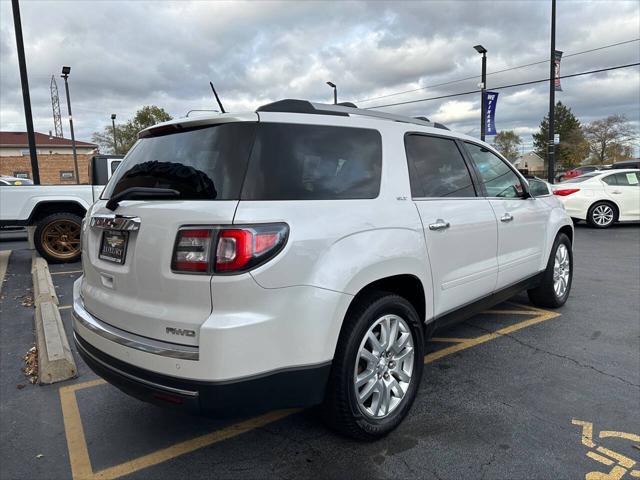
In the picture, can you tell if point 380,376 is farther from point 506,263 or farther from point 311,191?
point 506,263

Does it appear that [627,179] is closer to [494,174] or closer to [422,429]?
[494,174]

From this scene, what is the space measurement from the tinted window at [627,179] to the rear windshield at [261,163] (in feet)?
39.1

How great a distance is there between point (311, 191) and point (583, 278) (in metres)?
5.92

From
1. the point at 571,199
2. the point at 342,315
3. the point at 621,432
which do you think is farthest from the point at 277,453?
the point at 571,199

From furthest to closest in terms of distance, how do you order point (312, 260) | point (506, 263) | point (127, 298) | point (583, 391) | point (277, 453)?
point (506, 263) < point (583, 391) < point (277, 453) < point (127, 298) < point (312, 260)

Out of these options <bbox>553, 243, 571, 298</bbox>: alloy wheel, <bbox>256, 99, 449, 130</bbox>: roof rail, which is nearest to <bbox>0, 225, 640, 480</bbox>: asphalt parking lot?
<bbox>553, 243, 571, 298</bbox>: alloy wheel

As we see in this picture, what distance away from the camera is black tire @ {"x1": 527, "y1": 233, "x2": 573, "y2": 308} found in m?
4.91

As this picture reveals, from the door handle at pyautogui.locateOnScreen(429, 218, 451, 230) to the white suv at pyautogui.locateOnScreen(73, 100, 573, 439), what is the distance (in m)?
Result: 0.03

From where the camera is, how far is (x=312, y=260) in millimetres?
2217

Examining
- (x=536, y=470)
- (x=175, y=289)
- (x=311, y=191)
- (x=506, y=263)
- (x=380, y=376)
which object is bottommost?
(x=536, y=470)

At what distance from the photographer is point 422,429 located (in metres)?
2.83

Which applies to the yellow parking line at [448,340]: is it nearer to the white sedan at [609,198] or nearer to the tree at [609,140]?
the white sedan at [609,198]

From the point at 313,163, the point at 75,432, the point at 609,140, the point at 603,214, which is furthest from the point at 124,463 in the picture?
the point at 609,140

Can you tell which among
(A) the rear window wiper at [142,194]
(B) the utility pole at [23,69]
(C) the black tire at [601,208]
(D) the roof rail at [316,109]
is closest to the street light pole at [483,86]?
(C) the black tire at [601,208]
